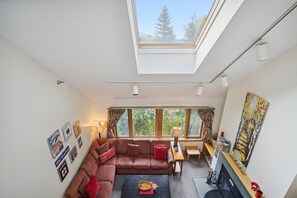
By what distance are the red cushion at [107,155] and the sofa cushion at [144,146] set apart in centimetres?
71

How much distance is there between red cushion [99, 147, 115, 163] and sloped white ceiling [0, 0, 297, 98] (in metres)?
2.32

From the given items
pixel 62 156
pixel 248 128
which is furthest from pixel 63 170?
pixel 248 128

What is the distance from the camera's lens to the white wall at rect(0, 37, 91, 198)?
6.39ft

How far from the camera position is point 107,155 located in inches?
178

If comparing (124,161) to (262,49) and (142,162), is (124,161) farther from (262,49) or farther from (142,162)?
(262,49)

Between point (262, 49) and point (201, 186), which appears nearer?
point (262, 49)

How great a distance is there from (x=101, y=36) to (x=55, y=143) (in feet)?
7.49

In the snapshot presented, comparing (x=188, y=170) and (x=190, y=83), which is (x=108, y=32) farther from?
(x=188, y=170)

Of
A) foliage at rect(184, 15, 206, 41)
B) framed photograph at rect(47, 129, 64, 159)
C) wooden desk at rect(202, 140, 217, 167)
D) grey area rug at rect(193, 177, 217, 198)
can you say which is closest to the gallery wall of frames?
framed photograph at rect(47, 129, 64, 159)

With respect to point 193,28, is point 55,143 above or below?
below

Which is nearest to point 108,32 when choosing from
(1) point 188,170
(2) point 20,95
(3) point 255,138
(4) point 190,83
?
(2) point 20,95

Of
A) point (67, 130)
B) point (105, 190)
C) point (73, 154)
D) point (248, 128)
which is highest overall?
point (248, 128)

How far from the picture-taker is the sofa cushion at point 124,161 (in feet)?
14.4

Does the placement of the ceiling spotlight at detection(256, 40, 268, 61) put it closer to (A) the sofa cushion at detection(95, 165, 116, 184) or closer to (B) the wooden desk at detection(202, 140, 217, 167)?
(B) the wooden desk at detection(202, 140, 217, 167)
